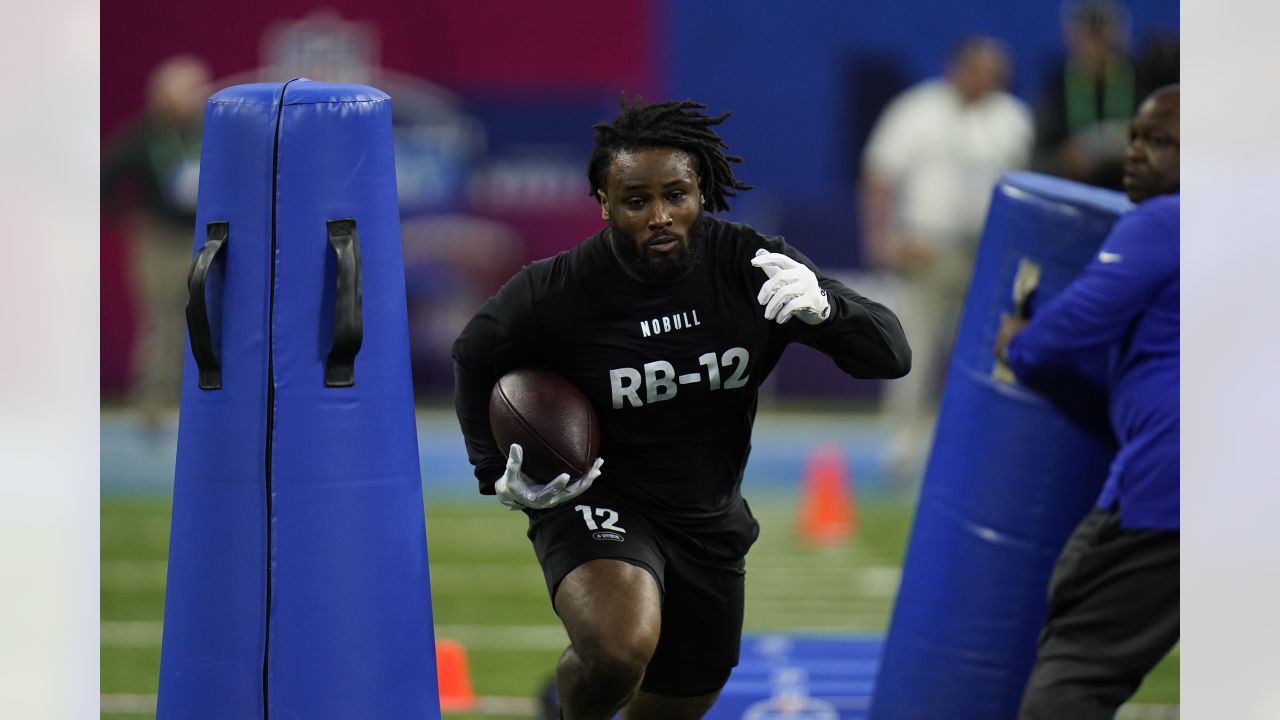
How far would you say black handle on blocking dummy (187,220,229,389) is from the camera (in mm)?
3729

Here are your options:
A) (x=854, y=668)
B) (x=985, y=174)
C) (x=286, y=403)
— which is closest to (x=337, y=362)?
(x=286, y=403)

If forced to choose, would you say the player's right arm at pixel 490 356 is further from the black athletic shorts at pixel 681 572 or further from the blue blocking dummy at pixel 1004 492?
the blue blocking dummy at pixel 1004 492

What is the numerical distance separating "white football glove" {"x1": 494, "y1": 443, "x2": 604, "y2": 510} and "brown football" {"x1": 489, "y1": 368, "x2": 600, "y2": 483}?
26mm

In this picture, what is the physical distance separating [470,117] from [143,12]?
2.80 m

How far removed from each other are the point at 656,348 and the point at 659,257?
0.74ft

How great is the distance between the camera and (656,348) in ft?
13.1

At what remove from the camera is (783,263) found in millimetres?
3789

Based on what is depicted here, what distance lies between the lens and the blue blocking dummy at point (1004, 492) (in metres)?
4.80

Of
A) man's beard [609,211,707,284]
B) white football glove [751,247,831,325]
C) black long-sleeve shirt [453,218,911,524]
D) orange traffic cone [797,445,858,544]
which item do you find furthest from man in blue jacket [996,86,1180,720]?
orange traffic cone [797,445,858,544]

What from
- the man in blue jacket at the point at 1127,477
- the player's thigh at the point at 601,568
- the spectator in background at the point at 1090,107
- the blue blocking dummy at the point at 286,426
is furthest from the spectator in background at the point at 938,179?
the blue blocking dummy at the point at 286,426

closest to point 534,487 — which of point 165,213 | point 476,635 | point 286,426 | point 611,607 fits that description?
point 611,607

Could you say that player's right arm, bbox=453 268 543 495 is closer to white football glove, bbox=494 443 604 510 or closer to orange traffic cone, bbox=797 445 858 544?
white football glove, bbox=494 443 604 510

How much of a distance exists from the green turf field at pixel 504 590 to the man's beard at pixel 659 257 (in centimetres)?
201
